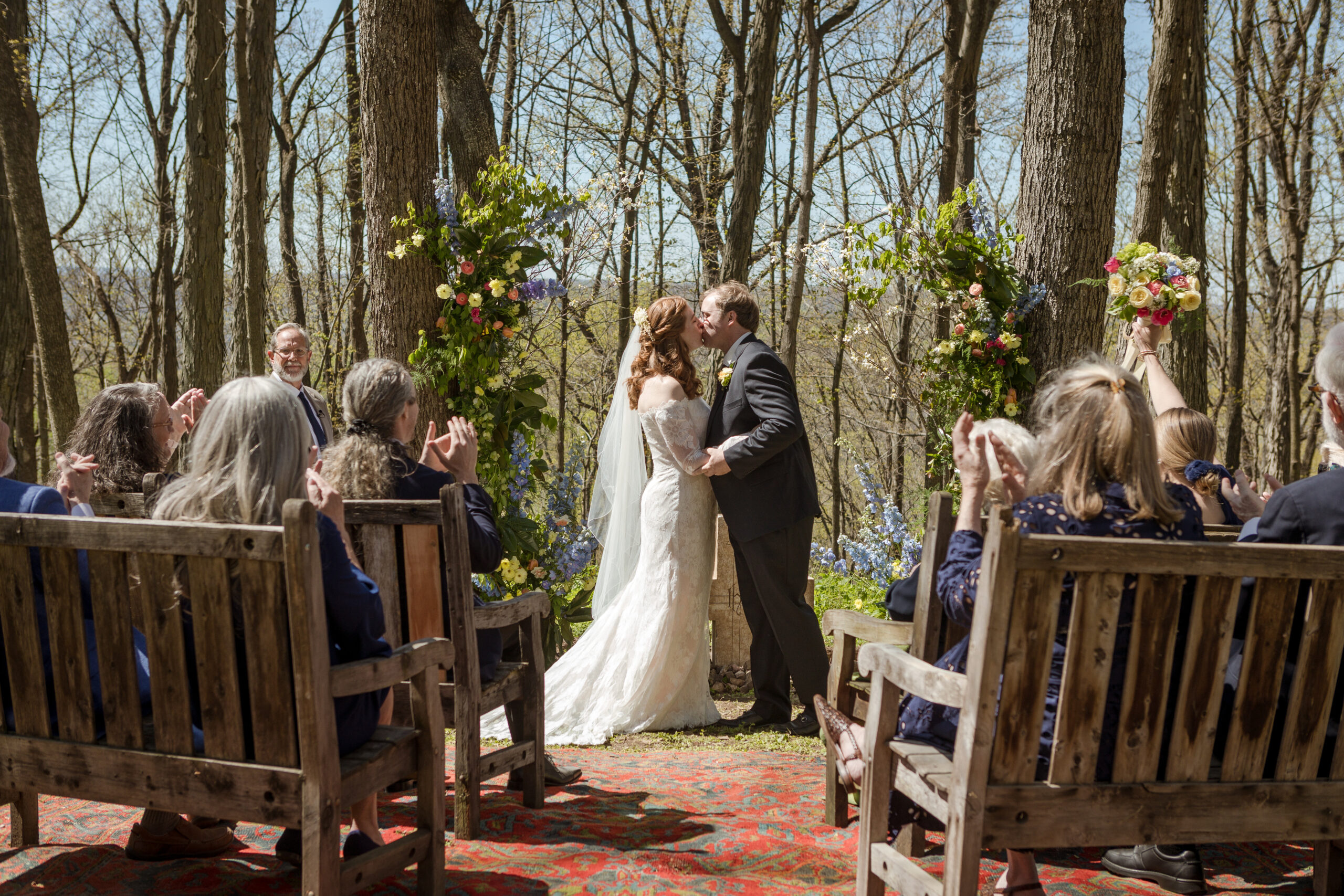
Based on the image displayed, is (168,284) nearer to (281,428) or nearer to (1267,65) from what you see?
(281,428)

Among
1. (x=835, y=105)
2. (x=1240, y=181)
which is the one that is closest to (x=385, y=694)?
(x=1240, y=181)

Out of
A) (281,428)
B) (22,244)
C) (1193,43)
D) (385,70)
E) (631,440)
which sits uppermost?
(1193,43)

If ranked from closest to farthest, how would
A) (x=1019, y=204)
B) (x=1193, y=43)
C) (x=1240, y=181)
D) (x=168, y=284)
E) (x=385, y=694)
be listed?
(x=385, y=694)
(x=1019, y=204)
(x=1193, y=43)
(x=1240, y=181)
(x=168, y=284)

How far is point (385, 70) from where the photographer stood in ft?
19.2

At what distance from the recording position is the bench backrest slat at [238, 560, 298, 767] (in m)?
2.27

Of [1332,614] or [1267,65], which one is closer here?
[1332,614]

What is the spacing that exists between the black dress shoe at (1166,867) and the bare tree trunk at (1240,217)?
12063 mm

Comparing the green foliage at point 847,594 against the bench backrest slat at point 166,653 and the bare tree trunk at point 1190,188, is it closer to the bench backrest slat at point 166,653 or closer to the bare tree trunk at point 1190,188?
the bench backrest slat at point 166,653

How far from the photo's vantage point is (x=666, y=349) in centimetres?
524

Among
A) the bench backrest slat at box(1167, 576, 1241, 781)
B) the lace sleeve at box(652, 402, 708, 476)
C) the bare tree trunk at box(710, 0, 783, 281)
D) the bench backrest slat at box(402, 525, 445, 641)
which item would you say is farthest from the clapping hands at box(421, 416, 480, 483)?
the bare tree trunk at box(710, 0, 783, 281)

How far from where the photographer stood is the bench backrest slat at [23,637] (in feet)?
8.33

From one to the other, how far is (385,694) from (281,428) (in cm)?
92

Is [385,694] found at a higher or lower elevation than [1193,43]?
lower

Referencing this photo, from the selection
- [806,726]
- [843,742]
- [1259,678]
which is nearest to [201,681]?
[843,742]
